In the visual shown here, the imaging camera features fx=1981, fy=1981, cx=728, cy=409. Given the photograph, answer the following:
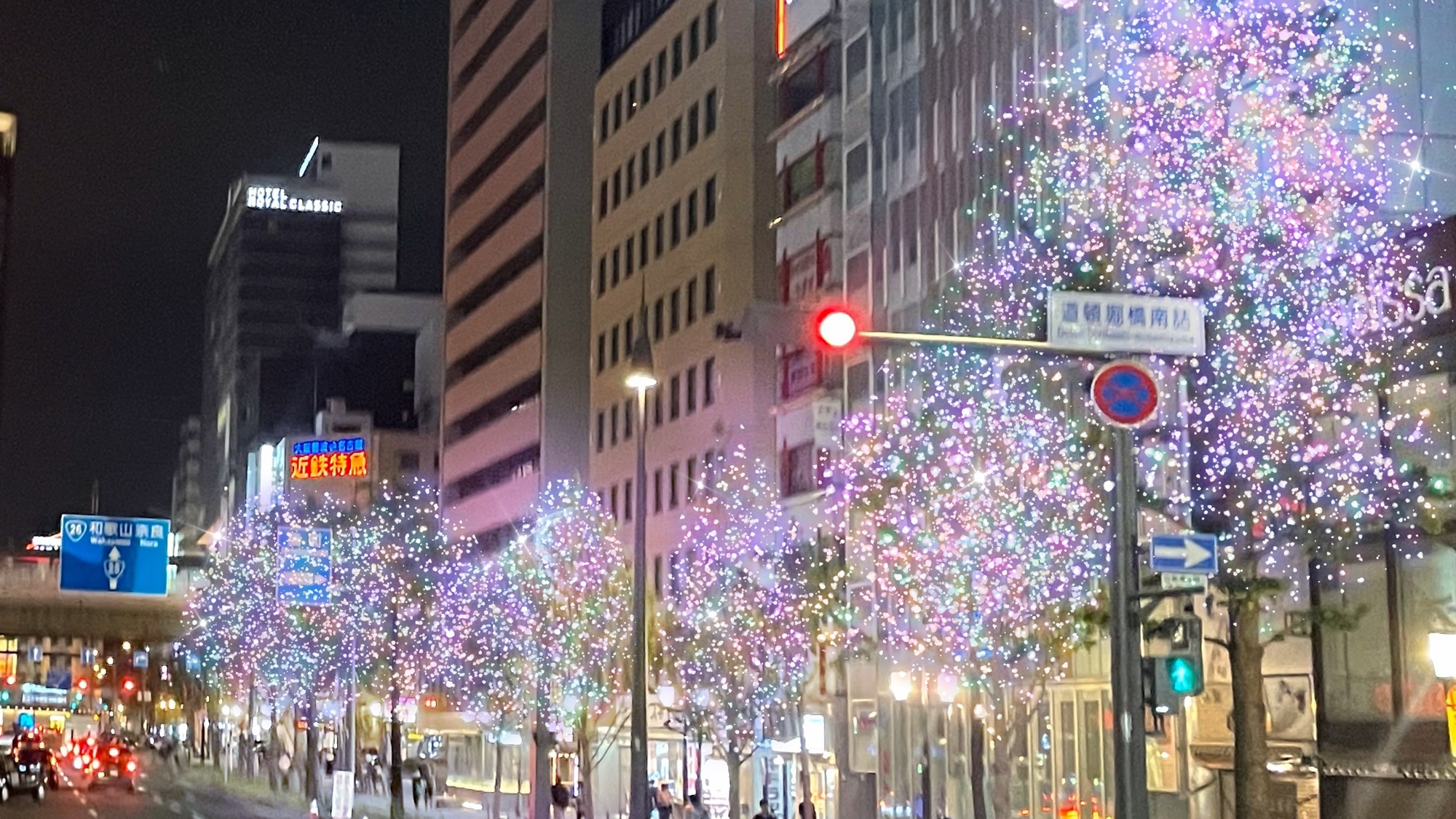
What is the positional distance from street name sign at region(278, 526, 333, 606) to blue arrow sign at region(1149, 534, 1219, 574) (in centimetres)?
3098

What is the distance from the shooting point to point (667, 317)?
77750 mm

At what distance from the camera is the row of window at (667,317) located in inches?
2881

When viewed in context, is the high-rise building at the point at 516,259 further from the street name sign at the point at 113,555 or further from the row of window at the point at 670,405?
the street name sign at the point at 113,555

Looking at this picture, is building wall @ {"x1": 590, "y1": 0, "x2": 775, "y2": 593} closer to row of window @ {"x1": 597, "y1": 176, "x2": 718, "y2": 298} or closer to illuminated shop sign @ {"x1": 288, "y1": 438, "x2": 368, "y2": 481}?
row of window @ {"x1": 597, "y1": 176, "x2": 718, "y2": 298}

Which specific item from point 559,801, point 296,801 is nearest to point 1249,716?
point 559,801

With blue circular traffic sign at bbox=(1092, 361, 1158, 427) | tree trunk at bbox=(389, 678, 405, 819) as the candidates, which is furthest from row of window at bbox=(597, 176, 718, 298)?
blue circular traffic sign at bbox=(1092, 361, 1158, 427)

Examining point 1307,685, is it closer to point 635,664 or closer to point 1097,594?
point 1097,594

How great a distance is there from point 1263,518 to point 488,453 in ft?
260

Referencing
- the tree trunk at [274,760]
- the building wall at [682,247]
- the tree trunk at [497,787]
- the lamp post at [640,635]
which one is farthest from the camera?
the tree trunk at [274,760]

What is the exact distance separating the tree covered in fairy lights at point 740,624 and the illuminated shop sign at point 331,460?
4603cm

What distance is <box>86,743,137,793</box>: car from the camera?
93.8 metres

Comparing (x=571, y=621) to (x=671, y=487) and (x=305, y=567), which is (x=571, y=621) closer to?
(x=305, y=567)

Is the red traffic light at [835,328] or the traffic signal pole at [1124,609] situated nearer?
the red traffic light at [835,328]

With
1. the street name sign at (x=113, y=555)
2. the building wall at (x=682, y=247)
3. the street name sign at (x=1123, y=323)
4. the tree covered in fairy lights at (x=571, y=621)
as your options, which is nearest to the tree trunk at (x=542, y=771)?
the tree covered in fairy lights at (x=571, y=621)
